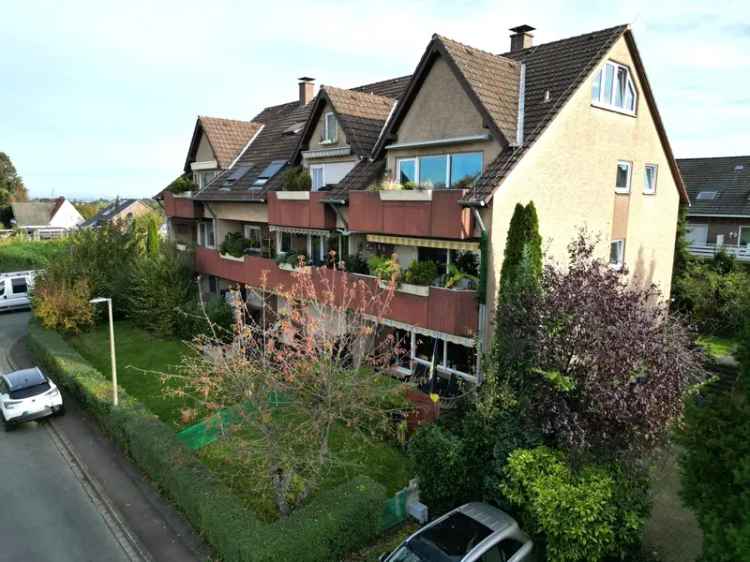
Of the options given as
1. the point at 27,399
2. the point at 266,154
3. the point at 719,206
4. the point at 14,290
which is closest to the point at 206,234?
the point at 266,154

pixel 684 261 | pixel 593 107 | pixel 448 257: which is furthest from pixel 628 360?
pixel 684 261

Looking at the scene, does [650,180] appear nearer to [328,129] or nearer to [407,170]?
[407,170]

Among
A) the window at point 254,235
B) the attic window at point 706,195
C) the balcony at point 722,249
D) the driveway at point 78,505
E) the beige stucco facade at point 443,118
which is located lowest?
the driveway at point 78,505

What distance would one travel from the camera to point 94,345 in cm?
2689

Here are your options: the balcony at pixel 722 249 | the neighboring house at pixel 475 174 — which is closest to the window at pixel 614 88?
the neighboring house at pixel 475 174

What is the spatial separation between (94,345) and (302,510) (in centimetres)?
1987

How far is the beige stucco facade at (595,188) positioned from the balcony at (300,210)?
23.4ft

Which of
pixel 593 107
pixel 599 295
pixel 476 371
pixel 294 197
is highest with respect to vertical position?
pixel 593 107

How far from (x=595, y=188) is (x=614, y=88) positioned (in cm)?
364

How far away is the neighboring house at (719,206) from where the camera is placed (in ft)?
113

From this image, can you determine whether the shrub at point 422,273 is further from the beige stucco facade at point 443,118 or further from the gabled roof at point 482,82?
the gabled roof at point 482,82

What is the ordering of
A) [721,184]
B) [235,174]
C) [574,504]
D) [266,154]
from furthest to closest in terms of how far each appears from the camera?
1. [721,184]
2. [235,174]
3. [266,154]
4. [574,504]

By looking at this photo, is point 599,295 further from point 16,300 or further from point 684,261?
point 16,300

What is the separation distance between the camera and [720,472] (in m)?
8.51
